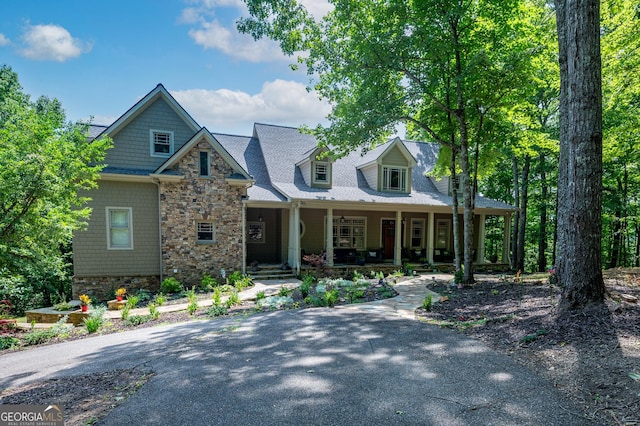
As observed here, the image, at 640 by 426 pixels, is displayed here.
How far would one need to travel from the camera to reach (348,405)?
10.6 feet

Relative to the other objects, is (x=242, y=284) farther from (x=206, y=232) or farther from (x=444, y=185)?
(x=444, y=185)

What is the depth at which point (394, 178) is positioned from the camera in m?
17.3

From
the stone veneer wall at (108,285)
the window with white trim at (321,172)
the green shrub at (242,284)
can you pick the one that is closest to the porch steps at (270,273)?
the green shrub at (242,284)

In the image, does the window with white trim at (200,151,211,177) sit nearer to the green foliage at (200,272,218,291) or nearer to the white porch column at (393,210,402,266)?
the green foliage at (200,272,218,291)

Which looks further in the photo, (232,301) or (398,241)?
(398,241)

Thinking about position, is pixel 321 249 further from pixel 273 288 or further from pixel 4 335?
pixel 4 335

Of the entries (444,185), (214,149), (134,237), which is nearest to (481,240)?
(444,185)

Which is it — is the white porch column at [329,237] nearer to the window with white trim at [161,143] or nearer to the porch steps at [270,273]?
the porch steps at [270,273]

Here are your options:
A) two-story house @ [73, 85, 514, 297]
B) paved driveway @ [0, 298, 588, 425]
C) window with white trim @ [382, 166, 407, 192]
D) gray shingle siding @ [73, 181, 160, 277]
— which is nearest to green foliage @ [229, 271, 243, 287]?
two-story house @ [73, 85, 514, 297]

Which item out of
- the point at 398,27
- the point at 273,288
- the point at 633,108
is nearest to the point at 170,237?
the point at 273,288

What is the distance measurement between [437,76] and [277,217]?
368 inches

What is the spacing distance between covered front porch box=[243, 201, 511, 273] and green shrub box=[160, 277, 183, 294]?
284cm

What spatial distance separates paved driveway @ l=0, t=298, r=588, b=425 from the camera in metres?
3.04

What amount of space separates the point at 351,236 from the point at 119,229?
10.4 metres
